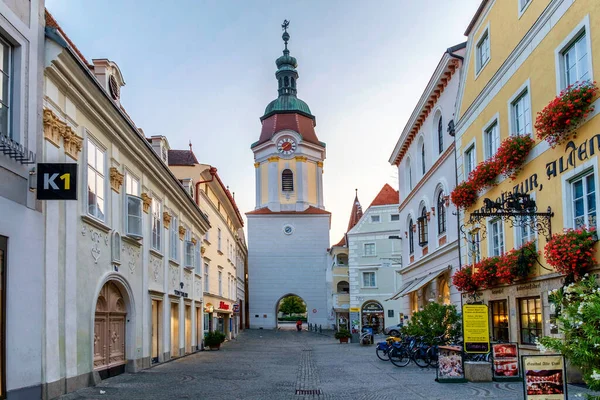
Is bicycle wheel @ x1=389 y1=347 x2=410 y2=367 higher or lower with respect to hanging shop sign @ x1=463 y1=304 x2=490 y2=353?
lower

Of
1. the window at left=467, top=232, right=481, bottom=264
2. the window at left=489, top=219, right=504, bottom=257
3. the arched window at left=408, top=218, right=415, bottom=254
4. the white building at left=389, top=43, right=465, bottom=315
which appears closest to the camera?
the window at left=489, top=219, right=504, bottom=257

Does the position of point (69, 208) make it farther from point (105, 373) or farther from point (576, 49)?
point (576, 49)

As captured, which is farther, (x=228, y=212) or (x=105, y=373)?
(x=228, y=212)

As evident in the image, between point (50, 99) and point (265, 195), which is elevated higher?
point (265, 195)

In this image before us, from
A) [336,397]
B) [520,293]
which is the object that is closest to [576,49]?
[520,293]

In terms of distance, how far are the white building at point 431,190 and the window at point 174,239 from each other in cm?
985

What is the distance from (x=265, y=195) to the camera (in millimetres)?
74938

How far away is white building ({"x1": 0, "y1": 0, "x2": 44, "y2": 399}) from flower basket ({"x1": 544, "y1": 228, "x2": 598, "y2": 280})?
979 centimetres

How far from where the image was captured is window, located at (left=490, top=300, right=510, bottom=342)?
19.7m

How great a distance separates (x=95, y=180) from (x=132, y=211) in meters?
3.07

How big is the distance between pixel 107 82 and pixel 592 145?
12209mm

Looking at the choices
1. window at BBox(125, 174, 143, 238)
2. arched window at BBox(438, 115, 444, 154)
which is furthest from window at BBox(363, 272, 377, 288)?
window at BBox(125, 174, 143, 238)

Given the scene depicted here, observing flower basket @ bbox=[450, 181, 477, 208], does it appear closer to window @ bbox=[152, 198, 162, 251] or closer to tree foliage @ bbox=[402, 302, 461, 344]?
tree foliage @ bbox=[402, 302, 461, 344]

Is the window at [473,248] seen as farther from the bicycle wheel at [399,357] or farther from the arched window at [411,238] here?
the arched window at [411,238]
